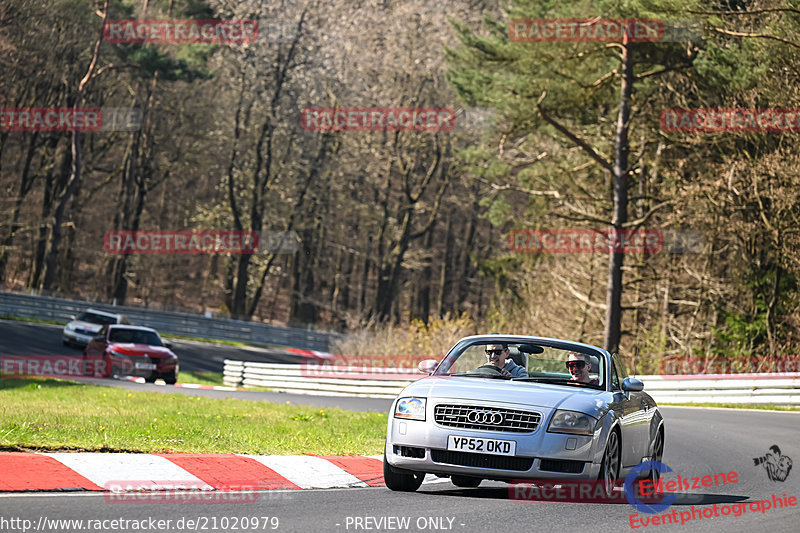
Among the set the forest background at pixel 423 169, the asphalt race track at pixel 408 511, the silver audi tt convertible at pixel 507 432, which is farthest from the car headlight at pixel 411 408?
the forest background at pixel 423 169

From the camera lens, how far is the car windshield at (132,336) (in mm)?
30516

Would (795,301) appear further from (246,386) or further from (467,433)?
(467,433)

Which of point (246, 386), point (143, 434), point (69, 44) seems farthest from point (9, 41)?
point (143, 434)

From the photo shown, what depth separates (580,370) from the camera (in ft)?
33.9

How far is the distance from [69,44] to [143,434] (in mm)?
45362

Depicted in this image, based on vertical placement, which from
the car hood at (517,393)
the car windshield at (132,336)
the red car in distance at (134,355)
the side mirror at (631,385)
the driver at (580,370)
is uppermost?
the driver at (580,370)

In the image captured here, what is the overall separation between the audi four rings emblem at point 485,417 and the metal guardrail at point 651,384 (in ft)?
61.5

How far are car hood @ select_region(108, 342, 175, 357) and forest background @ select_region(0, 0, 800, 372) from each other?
9600mm

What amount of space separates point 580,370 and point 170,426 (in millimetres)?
5481

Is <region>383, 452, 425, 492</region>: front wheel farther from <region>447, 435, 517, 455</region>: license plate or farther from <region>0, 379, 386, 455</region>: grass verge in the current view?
<region>0, 379, 386, 455</region>: grass verge

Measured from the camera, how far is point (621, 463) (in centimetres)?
988

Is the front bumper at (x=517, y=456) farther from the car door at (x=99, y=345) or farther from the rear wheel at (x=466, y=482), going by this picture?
the car door at (x=99, y=345)

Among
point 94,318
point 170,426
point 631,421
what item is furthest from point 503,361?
point 94,318

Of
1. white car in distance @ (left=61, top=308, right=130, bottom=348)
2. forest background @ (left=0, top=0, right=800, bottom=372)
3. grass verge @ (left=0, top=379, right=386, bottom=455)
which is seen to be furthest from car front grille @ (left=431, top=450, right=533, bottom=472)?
white car in distance @ (left=61, top=308, right=130, bottom=348)
